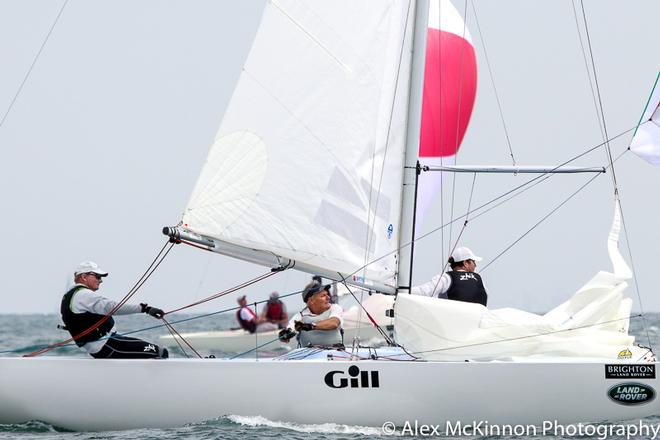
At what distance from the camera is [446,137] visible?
13.1 metres

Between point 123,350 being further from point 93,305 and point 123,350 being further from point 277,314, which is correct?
point 277,314

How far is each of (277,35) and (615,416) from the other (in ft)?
12.6

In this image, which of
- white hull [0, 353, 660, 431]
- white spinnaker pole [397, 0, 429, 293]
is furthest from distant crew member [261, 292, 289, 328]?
white hull [0, 353, 660, 431]

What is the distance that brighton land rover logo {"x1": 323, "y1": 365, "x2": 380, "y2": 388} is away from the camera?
26.2ft

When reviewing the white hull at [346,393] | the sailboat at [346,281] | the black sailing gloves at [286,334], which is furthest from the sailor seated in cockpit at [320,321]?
the white hull at [346,393]

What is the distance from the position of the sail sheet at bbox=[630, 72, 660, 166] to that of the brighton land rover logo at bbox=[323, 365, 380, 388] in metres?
2.66

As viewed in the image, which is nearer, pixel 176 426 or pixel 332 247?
pixel 176 426

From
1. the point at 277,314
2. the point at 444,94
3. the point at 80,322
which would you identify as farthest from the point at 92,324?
the point at 277,314

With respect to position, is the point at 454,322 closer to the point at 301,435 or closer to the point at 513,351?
the point at 513,351

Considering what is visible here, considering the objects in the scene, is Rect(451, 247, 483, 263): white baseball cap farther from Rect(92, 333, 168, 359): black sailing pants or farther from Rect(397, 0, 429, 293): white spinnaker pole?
Rect(92, 333, 168, 359): black sailing pants

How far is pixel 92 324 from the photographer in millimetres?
8422

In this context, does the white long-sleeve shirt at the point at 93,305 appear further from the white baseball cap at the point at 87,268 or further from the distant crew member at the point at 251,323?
the distant crew member at the point at 251,323

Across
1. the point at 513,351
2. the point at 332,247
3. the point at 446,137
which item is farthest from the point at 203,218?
the point at 446,137

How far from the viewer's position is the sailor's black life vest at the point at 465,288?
898 centimetres
